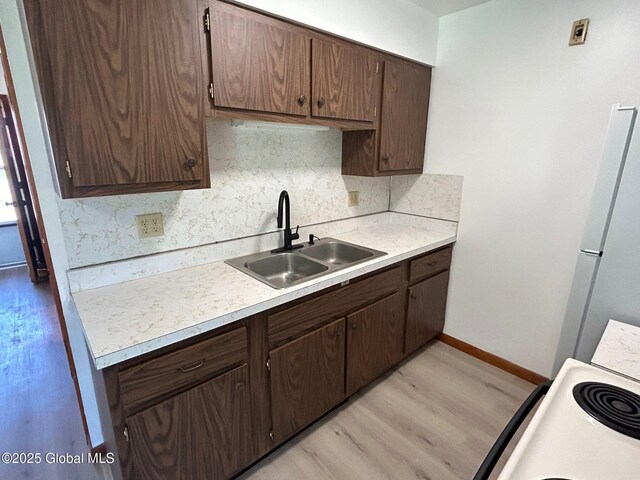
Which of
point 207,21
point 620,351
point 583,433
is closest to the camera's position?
point 583,433

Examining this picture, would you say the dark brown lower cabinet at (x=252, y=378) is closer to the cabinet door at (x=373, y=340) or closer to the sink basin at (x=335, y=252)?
the cabinet door at (x=373, y=340)

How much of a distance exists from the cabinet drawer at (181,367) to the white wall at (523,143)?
5.88 ft

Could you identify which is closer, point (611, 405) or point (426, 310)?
point (611, 405)

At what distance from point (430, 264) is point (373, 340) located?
690mm

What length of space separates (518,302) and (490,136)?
1101mm

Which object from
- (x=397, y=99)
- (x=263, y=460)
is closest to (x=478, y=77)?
(x=397, y=99)

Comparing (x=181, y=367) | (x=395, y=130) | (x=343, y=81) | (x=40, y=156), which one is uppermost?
(x=343, y=81)

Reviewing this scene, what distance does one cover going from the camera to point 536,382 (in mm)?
2182

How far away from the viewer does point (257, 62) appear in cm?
144

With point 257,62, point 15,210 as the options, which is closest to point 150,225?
point 257,62

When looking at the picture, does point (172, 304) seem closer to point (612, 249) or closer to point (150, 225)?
point (150, 225)

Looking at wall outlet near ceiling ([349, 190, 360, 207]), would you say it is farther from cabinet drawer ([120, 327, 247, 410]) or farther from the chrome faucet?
cabinet drawer ([120, 327, 247, 410])

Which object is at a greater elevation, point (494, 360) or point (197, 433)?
point (197, 433)

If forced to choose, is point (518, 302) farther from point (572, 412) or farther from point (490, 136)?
point (572, 412)
